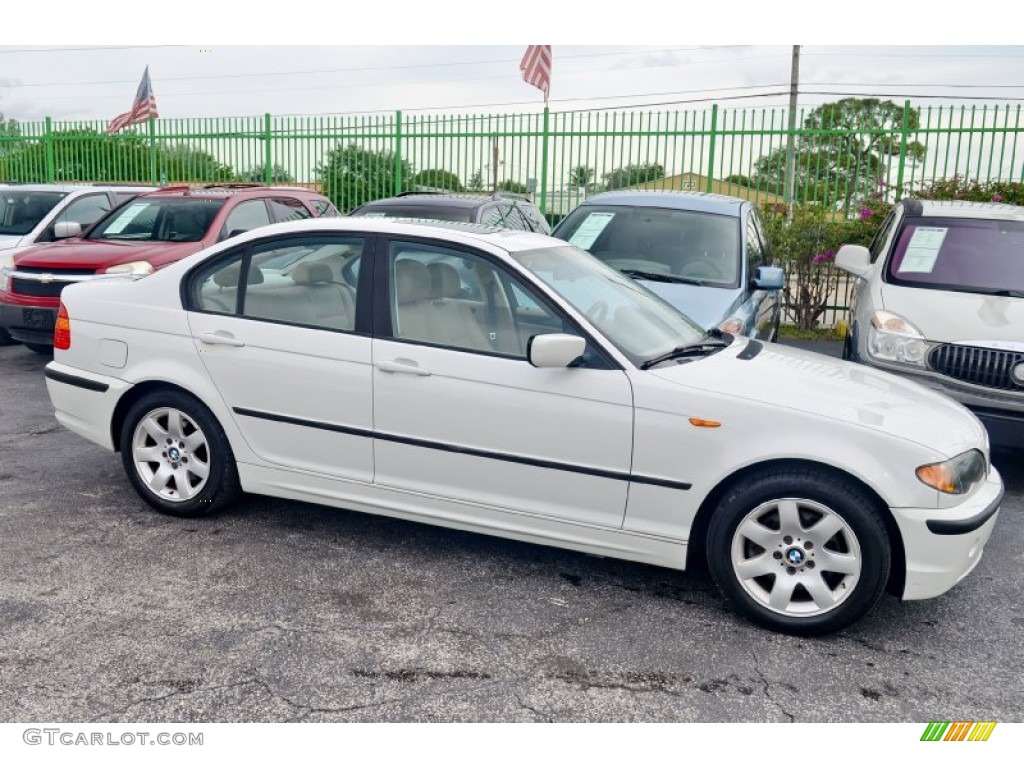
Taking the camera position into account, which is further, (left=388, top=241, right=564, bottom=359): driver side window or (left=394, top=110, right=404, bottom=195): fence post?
(left=394, top=110, right=404, bottom=195): fence post

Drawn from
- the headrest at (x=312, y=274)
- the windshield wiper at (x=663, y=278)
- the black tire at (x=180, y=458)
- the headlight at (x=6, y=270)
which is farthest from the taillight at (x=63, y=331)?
the windshield wiper at (x=663, y=278)

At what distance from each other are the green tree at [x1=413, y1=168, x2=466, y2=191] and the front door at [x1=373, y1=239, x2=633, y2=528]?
10.8 metres

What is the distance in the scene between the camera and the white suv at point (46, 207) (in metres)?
10.1

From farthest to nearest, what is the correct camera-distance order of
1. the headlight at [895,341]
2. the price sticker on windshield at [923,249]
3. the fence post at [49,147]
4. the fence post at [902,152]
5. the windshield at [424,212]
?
the fence post at [49,147]
the fence post at [902,152]
the windshield at [424,212]
the price sticker on windshield at [923,249]
the headlight at [895,341]

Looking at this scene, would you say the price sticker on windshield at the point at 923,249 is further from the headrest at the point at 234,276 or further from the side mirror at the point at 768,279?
the headrest at the point at 234,276

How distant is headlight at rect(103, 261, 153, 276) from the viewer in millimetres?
8172

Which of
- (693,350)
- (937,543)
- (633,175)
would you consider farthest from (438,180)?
(937,543)

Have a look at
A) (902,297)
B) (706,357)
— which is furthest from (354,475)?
(902,297)

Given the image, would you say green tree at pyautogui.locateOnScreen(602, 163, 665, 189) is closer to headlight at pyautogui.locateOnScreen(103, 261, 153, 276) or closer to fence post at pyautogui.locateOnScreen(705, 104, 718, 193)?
fence post at pyautogui.locateOnScreen(705, 104, 718, 193)

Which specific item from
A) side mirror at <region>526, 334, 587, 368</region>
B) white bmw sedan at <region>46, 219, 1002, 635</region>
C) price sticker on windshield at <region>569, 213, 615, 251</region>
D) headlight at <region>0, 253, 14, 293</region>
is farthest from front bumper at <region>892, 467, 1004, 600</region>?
headlight at <region>0, 253, 14, 293</region>

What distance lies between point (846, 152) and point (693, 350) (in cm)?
928

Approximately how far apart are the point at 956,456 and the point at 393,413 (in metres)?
2.32

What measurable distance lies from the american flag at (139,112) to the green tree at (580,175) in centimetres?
869

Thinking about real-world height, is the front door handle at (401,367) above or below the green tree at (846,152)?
below
